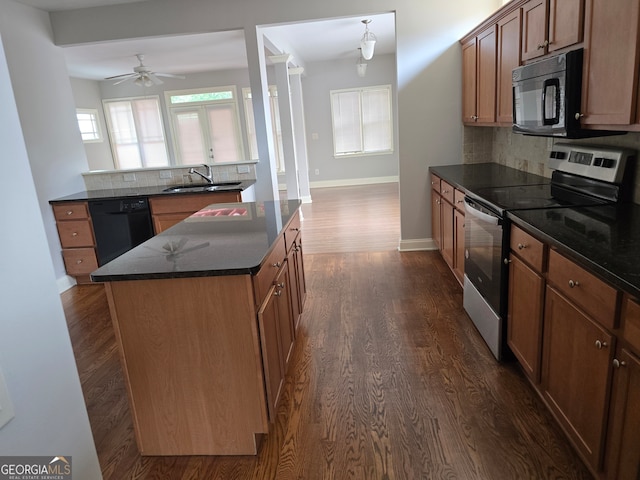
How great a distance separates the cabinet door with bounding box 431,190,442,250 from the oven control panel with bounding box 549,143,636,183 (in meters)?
1.36

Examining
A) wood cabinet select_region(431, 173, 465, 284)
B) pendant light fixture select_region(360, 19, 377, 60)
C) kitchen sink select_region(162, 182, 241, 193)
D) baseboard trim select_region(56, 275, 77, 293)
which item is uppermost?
pendant light fixture select_region(360, 19, 377, 60)

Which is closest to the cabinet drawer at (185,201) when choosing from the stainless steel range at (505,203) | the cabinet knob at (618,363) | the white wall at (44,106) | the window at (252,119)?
the white wall at (44,106)

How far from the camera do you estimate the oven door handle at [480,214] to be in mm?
2300

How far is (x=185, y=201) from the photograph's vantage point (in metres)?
4.13

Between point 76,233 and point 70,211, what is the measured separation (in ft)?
0.71

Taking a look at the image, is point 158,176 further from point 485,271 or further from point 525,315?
point 525,315

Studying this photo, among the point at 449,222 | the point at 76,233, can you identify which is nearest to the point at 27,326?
the point at 449,222

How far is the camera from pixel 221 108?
911 centimetres

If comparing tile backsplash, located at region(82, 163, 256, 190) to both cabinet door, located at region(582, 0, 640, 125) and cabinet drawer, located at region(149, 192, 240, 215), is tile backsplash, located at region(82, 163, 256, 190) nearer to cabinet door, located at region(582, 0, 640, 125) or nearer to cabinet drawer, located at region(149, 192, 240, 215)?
cabinet drawer, located at region(149, 192, 240, 215)

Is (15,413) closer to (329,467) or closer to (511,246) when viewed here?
(329,467)

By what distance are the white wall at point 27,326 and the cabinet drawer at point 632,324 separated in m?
1.59

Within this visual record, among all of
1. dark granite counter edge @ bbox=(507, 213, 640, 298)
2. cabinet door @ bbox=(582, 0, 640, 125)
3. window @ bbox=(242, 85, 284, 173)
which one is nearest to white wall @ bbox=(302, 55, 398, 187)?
window @ bbox=(242, 85, 284, 173)

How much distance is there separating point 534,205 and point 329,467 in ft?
5.30

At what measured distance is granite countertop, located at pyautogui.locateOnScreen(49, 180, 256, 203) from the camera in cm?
411
